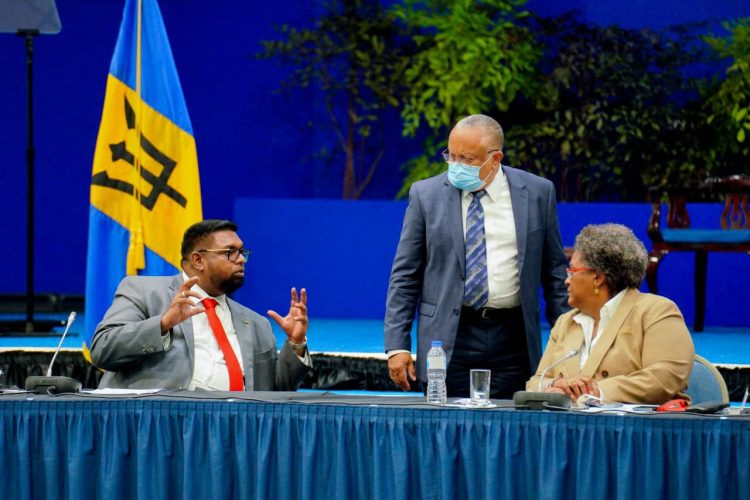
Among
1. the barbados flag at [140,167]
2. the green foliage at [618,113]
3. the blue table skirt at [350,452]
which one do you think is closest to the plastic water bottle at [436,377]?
the blue table skirt at [350,452]

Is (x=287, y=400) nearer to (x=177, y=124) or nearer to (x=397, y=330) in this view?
(x=397, y=330)

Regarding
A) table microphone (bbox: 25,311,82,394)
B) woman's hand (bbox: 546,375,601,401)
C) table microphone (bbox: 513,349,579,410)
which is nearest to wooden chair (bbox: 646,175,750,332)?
woman's hand (bbox: 546,375,601,401)

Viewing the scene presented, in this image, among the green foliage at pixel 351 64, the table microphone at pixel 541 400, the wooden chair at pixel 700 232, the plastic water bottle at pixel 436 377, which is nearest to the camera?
the table microphone at pixel 541 400

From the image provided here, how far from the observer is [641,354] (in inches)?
128

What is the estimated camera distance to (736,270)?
7.58 metres

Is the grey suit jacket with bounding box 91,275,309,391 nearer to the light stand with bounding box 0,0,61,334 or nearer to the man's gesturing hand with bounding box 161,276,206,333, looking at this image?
the man's gesturing hand with bounding box 161,276,206,333

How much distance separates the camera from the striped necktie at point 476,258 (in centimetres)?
369

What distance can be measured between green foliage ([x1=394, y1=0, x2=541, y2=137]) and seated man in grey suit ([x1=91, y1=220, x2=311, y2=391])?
4820 millimetres

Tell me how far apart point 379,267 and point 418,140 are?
5.27 ft

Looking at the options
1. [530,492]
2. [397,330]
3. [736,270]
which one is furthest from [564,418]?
[736,270]

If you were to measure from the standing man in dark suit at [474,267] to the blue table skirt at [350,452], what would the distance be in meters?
0.74

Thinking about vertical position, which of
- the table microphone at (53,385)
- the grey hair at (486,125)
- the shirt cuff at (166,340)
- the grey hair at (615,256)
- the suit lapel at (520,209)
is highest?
the grey hair at (486,125)

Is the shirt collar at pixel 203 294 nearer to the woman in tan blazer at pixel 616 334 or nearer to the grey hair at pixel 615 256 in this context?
the woman in tan blazer at pixel 616 334

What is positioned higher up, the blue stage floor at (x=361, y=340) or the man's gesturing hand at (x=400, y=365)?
the man's gesturing hand at (x=400, y=365)
